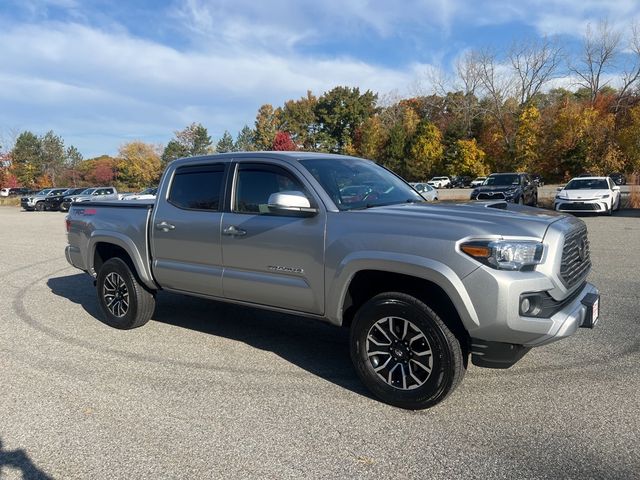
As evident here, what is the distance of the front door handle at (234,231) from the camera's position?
454cm

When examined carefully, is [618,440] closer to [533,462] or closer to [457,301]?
[533,462]

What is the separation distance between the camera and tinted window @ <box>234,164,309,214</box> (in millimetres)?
4492

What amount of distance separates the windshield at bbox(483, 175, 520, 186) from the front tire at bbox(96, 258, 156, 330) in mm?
19802

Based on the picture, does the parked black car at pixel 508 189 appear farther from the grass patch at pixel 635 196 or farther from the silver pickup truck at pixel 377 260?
the silver pickup truck at pixel 377 260

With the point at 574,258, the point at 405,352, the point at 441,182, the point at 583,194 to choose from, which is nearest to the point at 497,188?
the point at 583,194

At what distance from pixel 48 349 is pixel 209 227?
2125 millimetres

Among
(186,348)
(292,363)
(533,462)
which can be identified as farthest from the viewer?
(186,348)

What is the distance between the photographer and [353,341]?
12.9 feet

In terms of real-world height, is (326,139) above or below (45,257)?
above

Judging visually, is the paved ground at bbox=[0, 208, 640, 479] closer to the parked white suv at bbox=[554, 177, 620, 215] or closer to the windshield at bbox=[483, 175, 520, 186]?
the parked white suv at bbox=[554, 177, 620, 215]

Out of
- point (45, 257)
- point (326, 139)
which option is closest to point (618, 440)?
point (45, 257)

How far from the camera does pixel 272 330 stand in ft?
18.9

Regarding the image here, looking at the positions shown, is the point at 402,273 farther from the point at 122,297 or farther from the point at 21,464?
the point at 122,297

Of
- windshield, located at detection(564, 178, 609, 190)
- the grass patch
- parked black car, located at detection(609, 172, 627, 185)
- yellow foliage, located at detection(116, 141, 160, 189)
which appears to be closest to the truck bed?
windshield, located at detection(564, 178, 609, 190)
